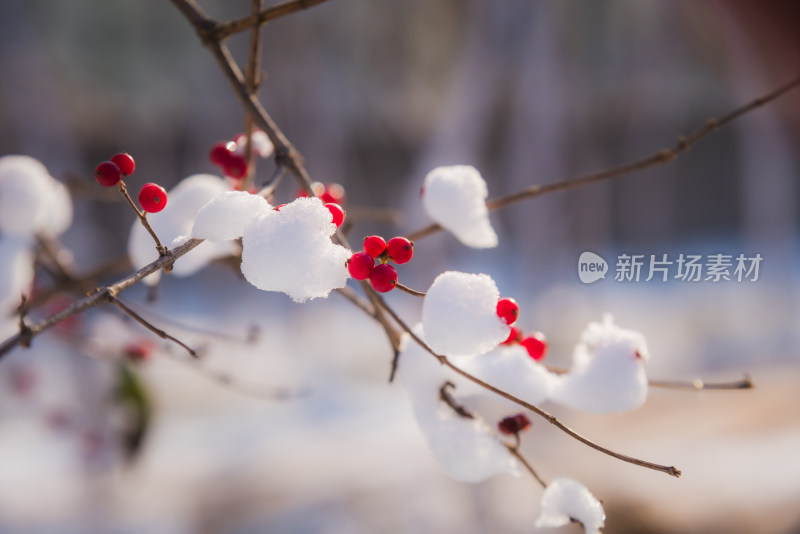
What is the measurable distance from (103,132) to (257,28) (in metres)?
4.52

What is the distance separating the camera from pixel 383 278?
0.97 ft

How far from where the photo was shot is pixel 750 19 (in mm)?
863

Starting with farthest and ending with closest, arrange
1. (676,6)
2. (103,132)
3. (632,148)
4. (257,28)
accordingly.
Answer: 1. (103,132)
2. (632,148)
3. (676,6)
4. (257,28)

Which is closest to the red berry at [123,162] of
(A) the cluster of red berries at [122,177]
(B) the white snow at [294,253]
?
(A) the cluster of red berries at [122,177]

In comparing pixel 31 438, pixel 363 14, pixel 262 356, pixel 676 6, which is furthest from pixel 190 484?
pixel 363 14

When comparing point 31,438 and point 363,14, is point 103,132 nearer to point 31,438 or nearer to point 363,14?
point 363,14

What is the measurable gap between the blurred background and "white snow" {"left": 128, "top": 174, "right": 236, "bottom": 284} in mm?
66

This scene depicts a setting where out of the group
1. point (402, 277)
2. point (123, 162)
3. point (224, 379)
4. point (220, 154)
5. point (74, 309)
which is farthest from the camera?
point (402, 277)

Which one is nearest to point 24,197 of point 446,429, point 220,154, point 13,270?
point 13,270

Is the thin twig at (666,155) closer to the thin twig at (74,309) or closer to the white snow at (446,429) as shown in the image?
the white snow at (446,429)

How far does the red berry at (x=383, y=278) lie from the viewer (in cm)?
30

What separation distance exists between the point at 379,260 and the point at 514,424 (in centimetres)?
14

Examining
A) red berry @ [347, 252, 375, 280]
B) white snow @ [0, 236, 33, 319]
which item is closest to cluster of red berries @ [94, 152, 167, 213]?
red berry @ [347, 252, 375, 280]

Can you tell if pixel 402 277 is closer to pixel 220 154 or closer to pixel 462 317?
pixel 220 154
